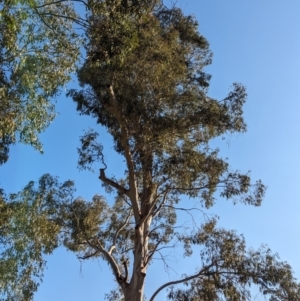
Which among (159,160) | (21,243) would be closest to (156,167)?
(159,160)

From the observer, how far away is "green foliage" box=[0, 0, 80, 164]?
261 inches

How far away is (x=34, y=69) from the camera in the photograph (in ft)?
22.4

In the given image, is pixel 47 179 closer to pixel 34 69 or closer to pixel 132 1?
pixel 34 69

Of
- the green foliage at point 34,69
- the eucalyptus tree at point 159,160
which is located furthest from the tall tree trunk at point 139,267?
the green foliage at point 34,69

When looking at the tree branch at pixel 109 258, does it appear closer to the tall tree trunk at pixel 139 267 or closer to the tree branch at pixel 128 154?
the tall tree trunk at pixel 139 267

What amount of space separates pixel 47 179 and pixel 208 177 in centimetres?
333

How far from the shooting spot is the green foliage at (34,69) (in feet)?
21.8

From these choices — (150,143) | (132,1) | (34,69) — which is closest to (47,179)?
(150,143)

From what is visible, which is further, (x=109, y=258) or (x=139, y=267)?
(x=109, y=258)

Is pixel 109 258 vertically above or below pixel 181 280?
above

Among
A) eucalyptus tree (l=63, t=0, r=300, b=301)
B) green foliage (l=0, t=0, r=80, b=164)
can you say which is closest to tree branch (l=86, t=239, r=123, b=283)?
eucalyptus tree (l=63, t=0, r=300, b=301)

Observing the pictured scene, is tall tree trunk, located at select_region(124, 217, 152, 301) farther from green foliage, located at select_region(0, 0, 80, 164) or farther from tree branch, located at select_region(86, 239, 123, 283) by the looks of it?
green foliage, located at select_region(0, 0, 80, 164)

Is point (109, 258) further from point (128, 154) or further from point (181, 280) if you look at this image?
point (128, 154)

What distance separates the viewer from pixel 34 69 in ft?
22.4
